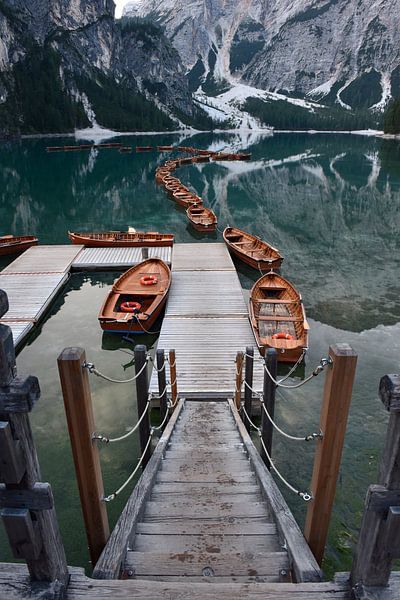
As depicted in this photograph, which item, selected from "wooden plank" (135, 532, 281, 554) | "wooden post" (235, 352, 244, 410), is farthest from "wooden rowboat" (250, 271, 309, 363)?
"wooden plank" (135, 532, 281, 554)

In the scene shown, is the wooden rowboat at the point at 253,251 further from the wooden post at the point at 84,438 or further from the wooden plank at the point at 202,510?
the wooden post at the point at 84,438

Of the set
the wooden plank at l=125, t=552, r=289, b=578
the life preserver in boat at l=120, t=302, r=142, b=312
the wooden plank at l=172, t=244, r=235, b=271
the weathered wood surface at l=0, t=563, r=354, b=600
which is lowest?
the wooden plank at l=172, t=244, r=235, b=271

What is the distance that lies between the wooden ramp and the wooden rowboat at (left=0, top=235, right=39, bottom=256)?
2243cm

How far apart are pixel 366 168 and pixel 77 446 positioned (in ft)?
242

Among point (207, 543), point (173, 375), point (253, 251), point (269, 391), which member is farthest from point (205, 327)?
point (253, 251)

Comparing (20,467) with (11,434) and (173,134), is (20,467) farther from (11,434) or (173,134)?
(173,134)

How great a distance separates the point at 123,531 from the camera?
4539 mm

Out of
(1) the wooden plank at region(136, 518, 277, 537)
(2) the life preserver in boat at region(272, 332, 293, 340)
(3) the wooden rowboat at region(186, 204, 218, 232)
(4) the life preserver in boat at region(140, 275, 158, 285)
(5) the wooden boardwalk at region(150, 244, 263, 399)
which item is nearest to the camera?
(1) the wooden plank at region(136, 518, 277, 537)

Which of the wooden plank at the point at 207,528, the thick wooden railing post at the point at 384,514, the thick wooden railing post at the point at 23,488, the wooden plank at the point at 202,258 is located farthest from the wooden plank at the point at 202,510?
the wooden plank at the point at 202,258

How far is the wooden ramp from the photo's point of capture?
421 centimetres

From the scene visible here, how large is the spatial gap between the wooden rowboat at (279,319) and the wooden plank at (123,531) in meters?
7.93

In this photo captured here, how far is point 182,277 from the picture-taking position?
68.5 feet

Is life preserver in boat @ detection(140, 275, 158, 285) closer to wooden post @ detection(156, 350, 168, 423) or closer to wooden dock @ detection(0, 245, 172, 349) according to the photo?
wooden dock @ detection(0, 245, 172, 349)

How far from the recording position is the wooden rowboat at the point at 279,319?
1367 centimetres
